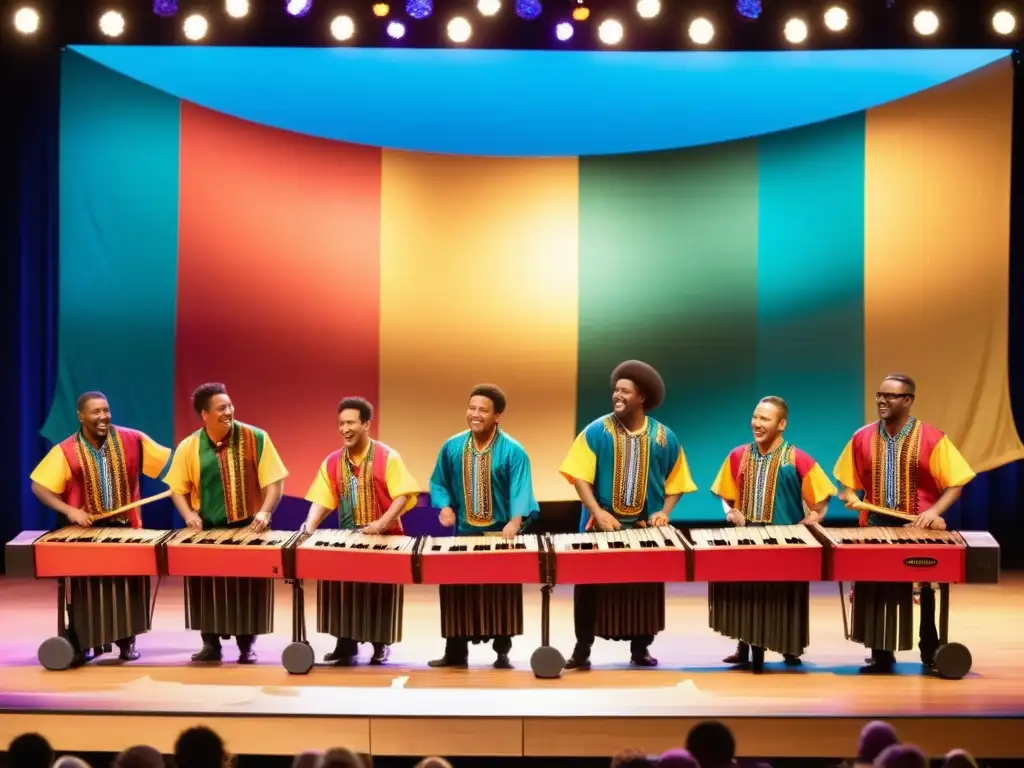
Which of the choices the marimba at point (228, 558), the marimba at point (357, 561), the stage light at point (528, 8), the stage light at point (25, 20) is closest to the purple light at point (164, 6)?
the stage light at point (25, 20)

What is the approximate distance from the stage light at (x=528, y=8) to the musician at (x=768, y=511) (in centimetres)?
300

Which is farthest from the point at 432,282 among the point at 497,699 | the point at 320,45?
the point at 497,699

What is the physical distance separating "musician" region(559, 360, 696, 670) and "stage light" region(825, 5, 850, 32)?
2.90m

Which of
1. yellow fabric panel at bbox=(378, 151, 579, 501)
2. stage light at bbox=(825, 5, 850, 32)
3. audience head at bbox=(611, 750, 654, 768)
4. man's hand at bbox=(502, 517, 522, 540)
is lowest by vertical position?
audience head at bbox=(611, 750, 654, 768)

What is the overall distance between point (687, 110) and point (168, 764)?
195 inches

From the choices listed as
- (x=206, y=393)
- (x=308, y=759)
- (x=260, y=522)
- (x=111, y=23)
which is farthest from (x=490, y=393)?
(x=111, y=23)

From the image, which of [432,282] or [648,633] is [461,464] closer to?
[648,633]

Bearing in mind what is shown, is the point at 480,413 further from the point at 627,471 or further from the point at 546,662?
the point at 546,662

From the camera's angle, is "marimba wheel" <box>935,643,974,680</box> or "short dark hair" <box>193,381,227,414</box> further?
"short dark hair" <box>193,381,227,414</box>

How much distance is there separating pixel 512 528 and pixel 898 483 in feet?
5.61

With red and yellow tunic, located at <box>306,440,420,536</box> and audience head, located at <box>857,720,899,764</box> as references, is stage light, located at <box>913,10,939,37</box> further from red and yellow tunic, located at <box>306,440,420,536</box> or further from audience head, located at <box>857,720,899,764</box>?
audience head, located at <box>857,720,899,764</box>

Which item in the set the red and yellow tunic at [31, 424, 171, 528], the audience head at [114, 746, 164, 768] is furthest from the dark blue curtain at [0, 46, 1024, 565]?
the audience head at [114, 746, 164, 768]

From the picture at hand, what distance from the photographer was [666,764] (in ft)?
10.2

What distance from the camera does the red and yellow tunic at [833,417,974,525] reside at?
5.75 meters
